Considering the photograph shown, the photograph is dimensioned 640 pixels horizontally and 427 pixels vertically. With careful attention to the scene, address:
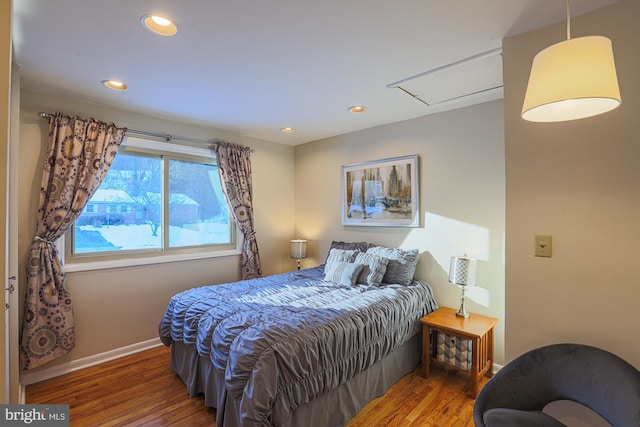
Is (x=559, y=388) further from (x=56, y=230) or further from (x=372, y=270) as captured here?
(x=56, y=230)

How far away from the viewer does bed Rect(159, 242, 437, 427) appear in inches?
65.7

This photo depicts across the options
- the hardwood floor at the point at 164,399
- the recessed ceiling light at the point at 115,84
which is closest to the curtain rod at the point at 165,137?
the recessed ceiling light at the point at 115,84

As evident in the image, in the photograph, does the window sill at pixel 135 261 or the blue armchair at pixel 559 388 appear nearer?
the blue armchair at pixel 559 388

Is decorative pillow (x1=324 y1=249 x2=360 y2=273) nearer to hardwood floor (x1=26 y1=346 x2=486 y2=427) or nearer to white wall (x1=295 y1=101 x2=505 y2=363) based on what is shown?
white wall (x1=295 y1=101 x2=505 y2=363)

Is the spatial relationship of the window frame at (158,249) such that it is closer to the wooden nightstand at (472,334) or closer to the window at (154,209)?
the window at (154,209)

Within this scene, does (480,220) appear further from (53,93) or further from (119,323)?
(53,93)

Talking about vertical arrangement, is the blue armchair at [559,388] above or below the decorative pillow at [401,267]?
below

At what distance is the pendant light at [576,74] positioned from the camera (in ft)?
3.27

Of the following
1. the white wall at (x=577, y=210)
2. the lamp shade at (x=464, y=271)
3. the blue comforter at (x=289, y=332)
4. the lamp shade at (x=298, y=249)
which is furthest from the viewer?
the lamp shade at (x=298, y=249)

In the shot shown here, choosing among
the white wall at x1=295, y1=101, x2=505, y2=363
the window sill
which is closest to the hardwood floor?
the white wall at x1=295, y1=101, x2=505, y2=363

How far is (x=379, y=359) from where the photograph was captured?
2262mm

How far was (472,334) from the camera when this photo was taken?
2.27m

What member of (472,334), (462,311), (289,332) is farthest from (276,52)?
(462,311)

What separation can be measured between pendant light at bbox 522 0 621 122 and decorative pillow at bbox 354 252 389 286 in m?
2.05
